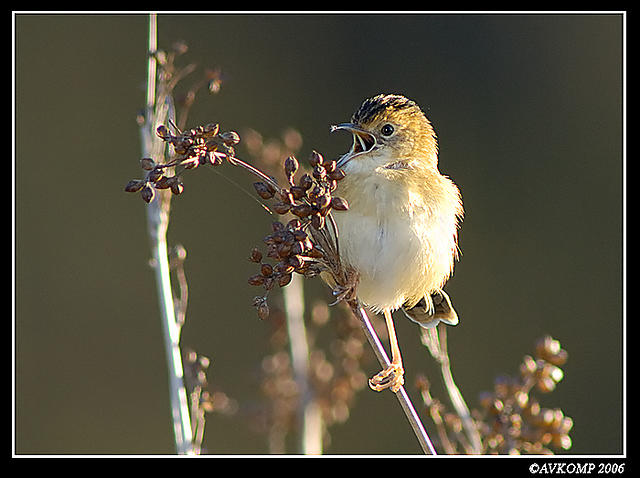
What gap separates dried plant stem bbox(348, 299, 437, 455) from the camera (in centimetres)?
237

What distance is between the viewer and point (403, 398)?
247 cm

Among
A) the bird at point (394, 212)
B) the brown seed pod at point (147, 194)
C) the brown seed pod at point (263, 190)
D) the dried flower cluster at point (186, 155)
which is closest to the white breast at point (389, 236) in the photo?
the bird at point (394, 212)

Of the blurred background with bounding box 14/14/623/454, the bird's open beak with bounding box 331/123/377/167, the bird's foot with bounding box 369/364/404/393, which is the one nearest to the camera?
the bird's foot with bounding box 369/364/404/393

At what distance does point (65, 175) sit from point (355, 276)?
5023 mm

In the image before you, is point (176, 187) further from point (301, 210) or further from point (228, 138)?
point (301, 210)

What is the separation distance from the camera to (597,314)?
7258 millimetres

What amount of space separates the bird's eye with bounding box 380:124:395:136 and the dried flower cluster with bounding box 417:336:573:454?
102 centimetres

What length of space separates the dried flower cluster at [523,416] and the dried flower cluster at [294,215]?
0.98 metres

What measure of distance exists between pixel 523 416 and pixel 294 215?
1.19 meters

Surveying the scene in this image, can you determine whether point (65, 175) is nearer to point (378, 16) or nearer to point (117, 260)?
point (117, 260)

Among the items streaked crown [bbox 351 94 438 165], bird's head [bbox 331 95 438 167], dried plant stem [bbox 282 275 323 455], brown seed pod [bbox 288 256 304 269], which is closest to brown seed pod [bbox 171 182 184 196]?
brown seed pod [bbox 288 256 304 269]

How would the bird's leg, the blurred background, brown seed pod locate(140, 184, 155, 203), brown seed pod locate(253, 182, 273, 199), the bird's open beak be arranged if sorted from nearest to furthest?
brown seed pod locate(140, 184, 155, 203) < brown seed pod locate(253, 182, 273, 199) < the bird's leg < the bird's open beak < the blurred background

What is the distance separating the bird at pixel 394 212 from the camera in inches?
118

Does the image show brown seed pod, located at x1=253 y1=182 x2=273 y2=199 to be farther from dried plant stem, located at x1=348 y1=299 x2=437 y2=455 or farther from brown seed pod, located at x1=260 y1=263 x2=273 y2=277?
dried plant stem, located at x1=348 y1=299 x2=437 y2=455
